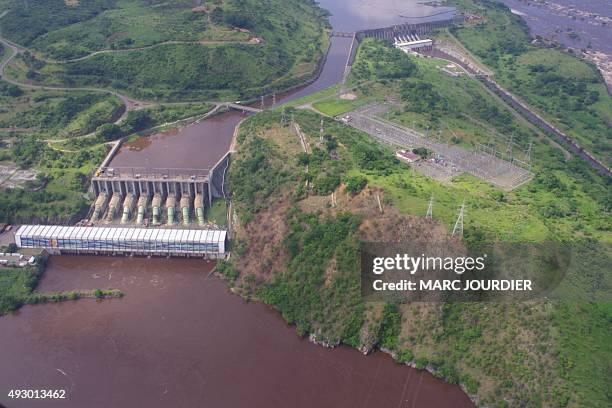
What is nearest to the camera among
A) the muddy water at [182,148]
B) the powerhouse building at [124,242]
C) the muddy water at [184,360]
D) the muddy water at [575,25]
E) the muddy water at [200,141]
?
the muddy water at [184,360]

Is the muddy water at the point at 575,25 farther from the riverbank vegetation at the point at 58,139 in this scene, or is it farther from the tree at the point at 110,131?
the tree at the point at 110,131

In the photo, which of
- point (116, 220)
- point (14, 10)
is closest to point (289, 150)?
point (116, 220)

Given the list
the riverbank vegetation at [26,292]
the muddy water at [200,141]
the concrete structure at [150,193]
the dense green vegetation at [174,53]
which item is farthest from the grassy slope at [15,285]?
the dense green vegetation at [174,53]

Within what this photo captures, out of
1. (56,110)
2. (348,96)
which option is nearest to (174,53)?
(56,110)

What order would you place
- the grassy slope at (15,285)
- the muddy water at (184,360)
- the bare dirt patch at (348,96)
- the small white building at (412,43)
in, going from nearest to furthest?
the muddy water at (184,360) < the grassy slope at (15,285) < the bare dirt patch at (348,96) < the small white building at (412,43)

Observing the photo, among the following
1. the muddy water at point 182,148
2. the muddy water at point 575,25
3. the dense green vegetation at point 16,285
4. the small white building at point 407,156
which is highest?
the small white building at point 407,156

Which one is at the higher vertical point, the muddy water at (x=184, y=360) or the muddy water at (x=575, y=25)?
the muddy water at (x=575, y=25)

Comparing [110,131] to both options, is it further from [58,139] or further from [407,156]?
[407,156]
